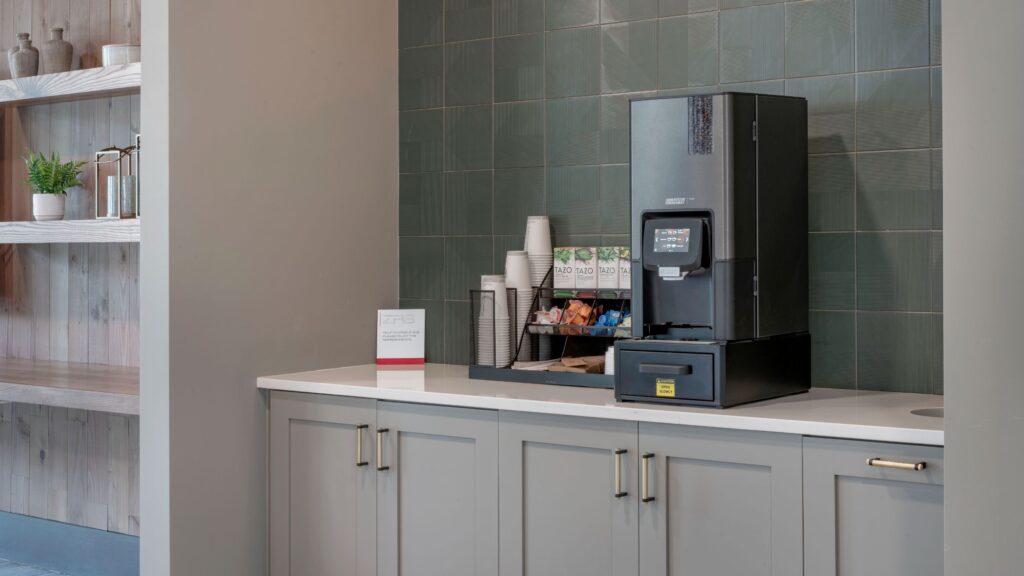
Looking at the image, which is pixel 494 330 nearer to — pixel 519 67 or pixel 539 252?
pixel 539 252

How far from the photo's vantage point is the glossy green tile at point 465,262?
10.8ft

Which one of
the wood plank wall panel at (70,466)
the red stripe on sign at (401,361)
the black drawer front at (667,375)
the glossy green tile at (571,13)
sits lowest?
the wood plank wall panel at (70,466)

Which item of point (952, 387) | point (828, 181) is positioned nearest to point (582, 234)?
point (828, 181)

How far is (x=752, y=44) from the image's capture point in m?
2.77

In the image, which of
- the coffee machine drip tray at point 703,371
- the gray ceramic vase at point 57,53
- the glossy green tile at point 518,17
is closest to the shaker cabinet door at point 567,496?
the coffee machine drip tray at point 703,371

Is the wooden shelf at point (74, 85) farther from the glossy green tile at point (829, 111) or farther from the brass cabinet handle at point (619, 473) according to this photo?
the glossy green tile at point (829, 111)

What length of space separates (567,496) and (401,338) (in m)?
1.06

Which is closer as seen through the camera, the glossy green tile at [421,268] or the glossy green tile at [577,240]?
the glossy green tile at [577,240]

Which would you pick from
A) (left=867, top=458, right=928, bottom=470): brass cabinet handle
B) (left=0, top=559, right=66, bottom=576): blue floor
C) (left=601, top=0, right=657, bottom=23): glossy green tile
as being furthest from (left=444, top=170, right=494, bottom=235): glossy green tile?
(left=0, top=559, right=66, bottom=576): blue floor

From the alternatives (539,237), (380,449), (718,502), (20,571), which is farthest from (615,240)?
(20,571)

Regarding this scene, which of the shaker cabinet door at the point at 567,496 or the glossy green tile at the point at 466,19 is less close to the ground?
the glossy green tile at the point at 466,19

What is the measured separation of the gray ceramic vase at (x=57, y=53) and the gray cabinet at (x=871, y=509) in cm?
273

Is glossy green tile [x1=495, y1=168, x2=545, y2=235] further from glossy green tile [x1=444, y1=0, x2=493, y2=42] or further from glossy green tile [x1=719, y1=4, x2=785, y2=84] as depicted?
glossy green tile [x1=719, y1=4, x2=785, y2=84]

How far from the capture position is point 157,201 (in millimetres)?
2730
